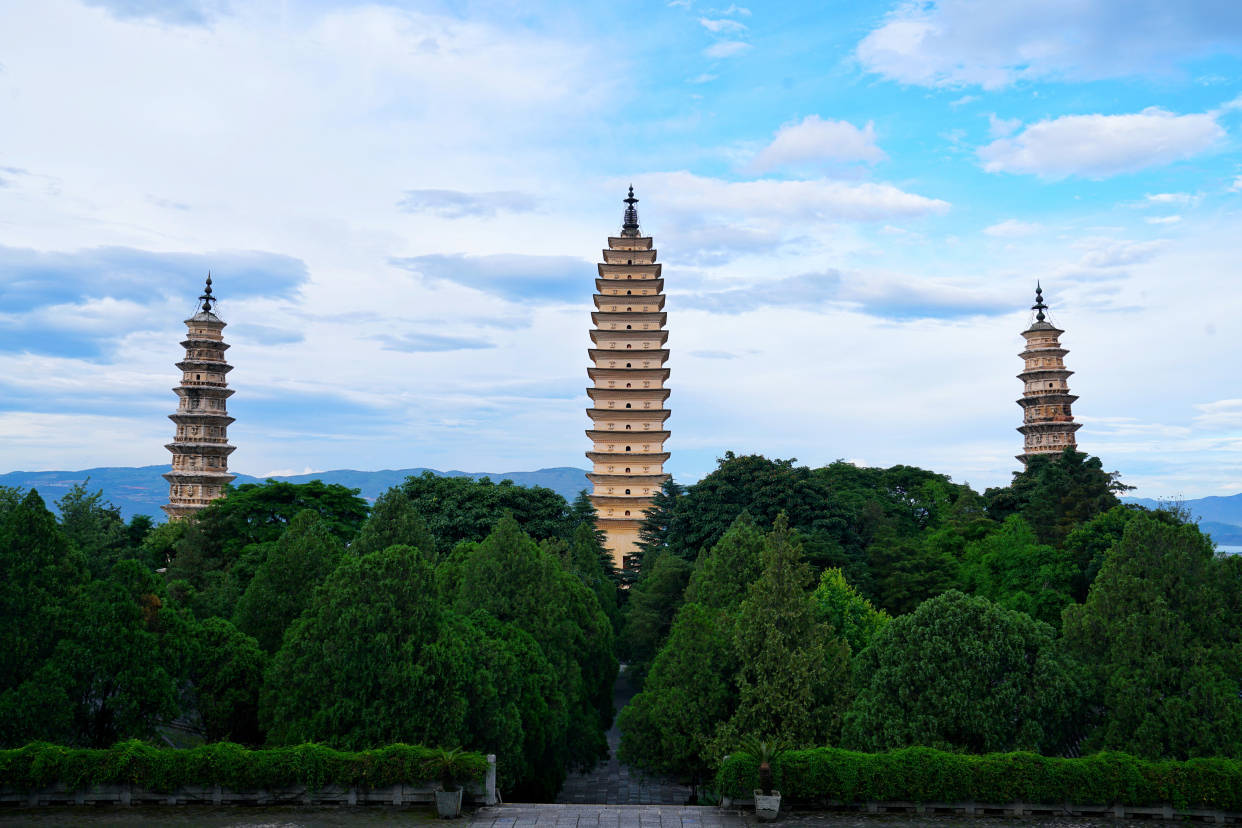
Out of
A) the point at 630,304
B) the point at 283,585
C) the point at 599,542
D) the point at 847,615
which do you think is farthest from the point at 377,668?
the point at 630,304

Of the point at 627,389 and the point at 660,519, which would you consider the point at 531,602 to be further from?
the point at 627,389

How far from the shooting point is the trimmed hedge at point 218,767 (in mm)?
14617

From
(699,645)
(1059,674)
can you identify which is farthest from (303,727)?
(1059,674)

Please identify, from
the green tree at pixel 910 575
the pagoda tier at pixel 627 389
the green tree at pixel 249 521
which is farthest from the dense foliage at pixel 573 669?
the pagoda tier at pixel 627 389

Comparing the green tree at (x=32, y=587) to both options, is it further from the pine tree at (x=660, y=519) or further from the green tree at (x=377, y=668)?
the pine tree at (x=660, y=519)

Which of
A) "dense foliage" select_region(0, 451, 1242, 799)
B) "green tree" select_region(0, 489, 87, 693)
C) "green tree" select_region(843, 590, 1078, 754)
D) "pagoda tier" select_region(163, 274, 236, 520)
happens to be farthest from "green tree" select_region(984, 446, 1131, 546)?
"pagoda tier" select_region(163, 274, 236, 520)

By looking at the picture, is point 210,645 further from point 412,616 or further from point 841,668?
point 841,668

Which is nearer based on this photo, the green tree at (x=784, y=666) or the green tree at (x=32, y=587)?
the green tree at (x=32, y=587)

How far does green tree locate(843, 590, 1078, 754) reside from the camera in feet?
56.4

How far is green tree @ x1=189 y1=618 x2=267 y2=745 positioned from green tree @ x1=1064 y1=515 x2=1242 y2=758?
55.7 ft

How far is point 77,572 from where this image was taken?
1741 centimetres

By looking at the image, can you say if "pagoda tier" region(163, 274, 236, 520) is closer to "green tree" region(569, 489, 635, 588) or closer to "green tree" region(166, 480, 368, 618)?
"green tree" region(166, 480, 368, 618)

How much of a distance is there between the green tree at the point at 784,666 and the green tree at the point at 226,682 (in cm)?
974

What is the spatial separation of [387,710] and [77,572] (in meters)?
6.69
